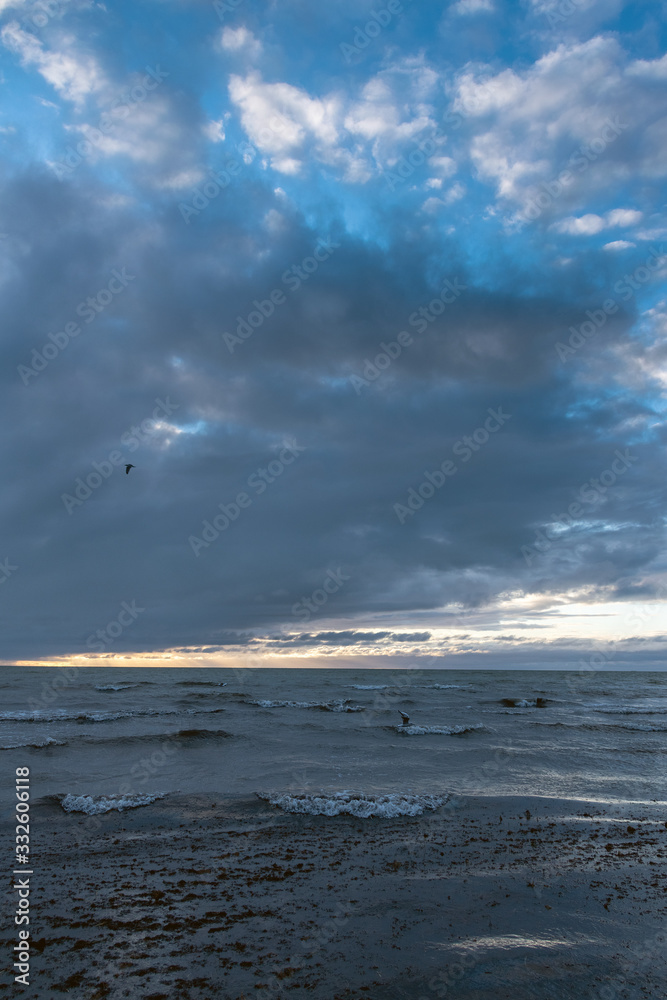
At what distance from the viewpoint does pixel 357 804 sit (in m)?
14.7

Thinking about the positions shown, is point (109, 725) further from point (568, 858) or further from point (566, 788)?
point (568, 858)

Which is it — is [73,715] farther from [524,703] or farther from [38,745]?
[524,703]

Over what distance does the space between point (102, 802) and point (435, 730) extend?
2040cm

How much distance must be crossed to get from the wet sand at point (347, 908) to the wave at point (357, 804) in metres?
0.64

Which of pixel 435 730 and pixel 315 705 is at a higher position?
pixel 435 730

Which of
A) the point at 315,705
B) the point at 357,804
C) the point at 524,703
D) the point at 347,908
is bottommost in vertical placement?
the point at 524,703

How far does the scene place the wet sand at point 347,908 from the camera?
6.54 metres

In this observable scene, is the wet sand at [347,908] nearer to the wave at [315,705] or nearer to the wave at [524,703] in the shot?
the wave at [315,705]

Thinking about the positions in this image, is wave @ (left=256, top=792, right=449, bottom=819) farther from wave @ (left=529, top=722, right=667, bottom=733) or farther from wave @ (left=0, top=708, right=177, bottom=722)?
wave @ (left=0, top=708, right=177, bottom=722)

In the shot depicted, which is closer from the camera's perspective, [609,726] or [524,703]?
[609,726]

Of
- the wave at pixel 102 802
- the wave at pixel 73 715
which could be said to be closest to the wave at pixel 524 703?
the wave at pixel 73 715

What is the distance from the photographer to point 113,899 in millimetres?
8766

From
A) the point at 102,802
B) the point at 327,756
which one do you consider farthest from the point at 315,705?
the point at 102,802

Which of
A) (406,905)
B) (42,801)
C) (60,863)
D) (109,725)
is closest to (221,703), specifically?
(109,725)
